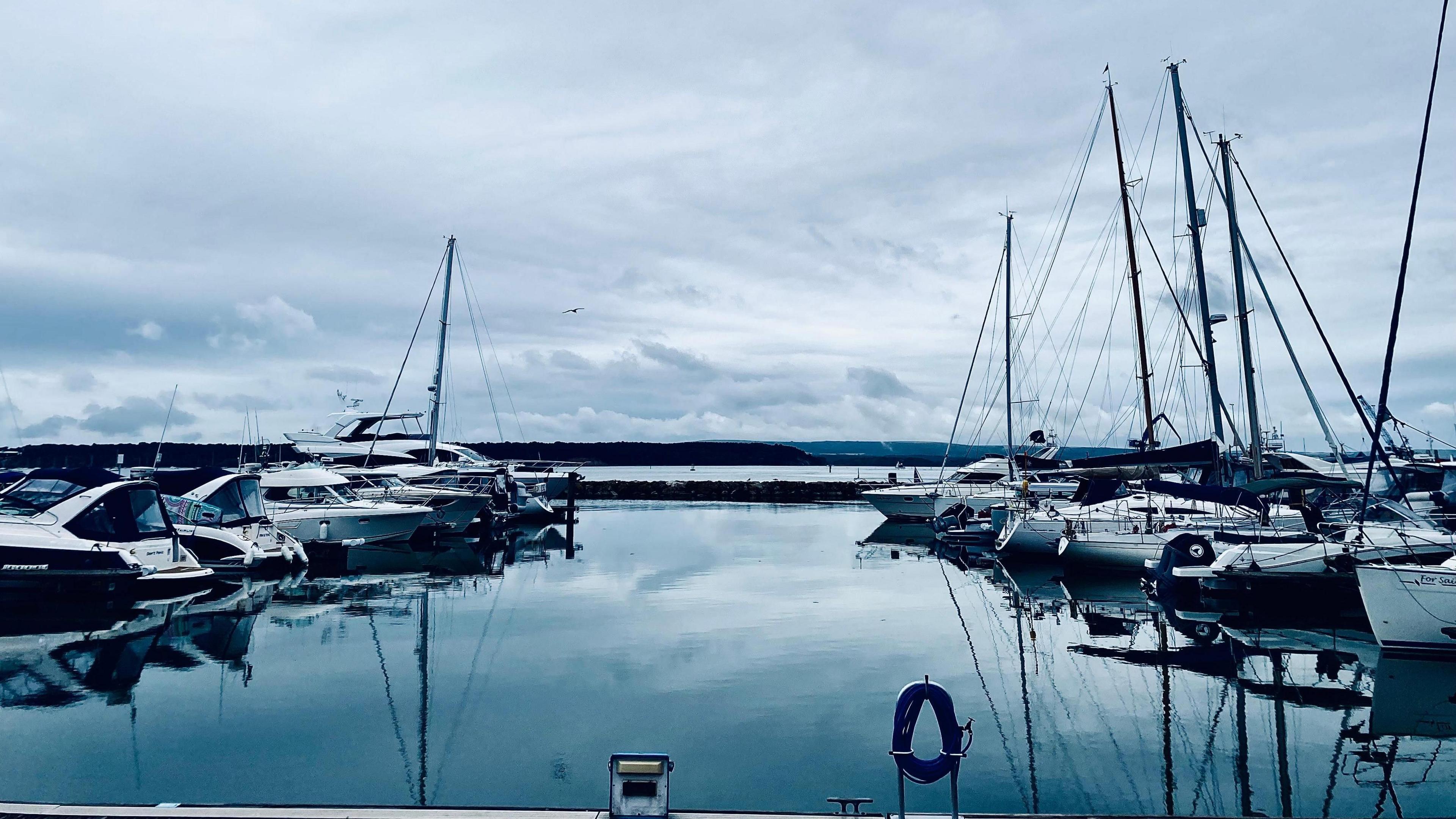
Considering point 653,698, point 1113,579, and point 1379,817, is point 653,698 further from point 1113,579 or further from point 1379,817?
point 1113,579

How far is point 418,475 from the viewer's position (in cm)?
4284

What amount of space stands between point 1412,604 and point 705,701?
11.8 metres

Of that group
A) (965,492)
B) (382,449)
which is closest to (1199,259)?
(965,492)

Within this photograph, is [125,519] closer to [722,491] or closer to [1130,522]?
[1130,522]

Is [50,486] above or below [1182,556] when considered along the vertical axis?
above

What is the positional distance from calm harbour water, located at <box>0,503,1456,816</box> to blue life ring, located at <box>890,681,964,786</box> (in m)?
2.19

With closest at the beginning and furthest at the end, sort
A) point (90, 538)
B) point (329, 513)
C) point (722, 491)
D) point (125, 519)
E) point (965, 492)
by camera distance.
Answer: point (90, 538) → point (125, 519) → point (329, 513) → point (965, 492) → point (722, 491)

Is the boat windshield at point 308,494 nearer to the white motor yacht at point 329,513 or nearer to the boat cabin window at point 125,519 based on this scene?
the white motor yacht at point 329,513

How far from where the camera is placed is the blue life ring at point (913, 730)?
6.60 meters

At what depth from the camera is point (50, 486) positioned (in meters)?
21.7

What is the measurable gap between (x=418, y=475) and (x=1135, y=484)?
33.1 m

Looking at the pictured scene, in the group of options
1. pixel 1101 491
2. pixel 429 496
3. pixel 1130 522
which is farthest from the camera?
pixel 429 496

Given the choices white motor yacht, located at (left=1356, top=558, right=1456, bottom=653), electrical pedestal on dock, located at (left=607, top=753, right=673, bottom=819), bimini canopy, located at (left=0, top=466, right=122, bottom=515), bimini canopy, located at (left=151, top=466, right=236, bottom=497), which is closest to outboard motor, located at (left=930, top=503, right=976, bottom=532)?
white motor yacht, located at (left=1356, top=558, right=1456, bottom=653)

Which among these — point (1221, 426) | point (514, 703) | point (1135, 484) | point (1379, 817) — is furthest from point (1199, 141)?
point (514, 703)
